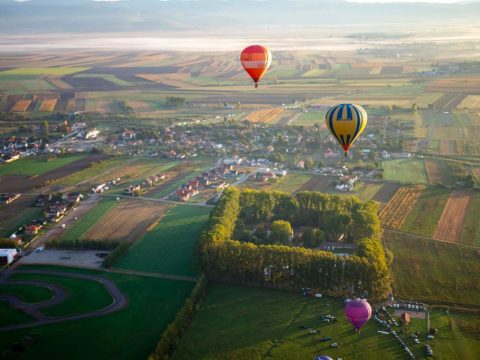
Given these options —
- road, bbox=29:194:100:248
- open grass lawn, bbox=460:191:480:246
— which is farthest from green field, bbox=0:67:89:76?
open grass lawn, bbox=460:191:480:246

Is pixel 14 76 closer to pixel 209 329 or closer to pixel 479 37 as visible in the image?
pixel 209 329

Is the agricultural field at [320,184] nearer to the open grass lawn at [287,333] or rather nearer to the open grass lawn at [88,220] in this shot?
the open grass lawn at [88,220]

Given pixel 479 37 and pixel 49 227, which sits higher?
pixel 479 37

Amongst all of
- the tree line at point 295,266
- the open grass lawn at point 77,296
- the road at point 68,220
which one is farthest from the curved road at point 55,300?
the tree line at point 295,266

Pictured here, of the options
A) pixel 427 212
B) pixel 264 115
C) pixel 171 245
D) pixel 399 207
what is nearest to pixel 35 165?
pixel 171 245

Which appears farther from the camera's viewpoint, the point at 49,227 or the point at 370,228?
the point at 49,227

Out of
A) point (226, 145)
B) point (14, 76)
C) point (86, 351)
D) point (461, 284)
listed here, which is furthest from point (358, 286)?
point (14, 76)
